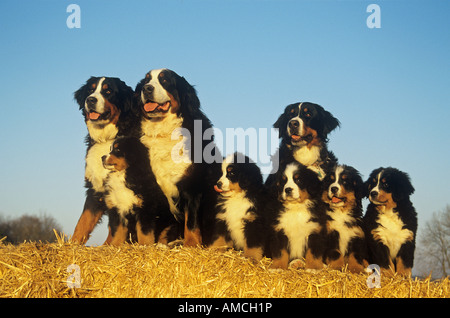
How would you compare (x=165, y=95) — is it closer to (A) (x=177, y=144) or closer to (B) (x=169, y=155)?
(A) (x=177, y=144)

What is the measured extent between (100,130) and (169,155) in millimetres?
1164

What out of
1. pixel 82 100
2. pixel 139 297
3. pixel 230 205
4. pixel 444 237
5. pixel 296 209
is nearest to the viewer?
pixel 139 297

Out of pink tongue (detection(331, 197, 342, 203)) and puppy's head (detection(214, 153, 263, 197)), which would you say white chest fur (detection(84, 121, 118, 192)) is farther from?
pink tongue (detection(331, 197, 342, 203))

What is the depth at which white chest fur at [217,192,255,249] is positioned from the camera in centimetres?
659

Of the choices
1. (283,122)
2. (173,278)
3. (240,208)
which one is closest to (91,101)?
(240,208)

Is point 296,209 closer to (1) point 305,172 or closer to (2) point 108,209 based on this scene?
(1) point 305,172

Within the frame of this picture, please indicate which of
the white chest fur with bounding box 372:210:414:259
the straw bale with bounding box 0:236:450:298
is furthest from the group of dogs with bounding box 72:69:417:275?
the straw bale with bounding box 0:236:450:298

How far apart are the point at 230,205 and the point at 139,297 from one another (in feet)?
6.54

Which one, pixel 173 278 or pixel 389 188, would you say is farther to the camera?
pixel 389 188

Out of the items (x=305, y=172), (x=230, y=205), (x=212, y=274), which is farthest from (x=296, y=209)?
(x=212, y=274)

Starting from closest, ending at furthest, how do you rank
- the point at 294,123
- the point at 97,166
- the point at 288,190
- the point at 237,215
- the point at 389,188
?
1. the point at 288,190
2. the point at 389,188
3. the point at 294,123
4. the point at 237,215
5. the point at 97,166

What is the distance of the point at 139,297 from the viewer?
524 centimetres

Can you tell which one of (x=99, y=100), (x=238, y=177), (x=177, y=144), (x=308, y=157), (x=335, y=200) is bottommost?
(x=335, y=200)

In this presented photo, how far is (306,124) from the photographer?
21.3ft
